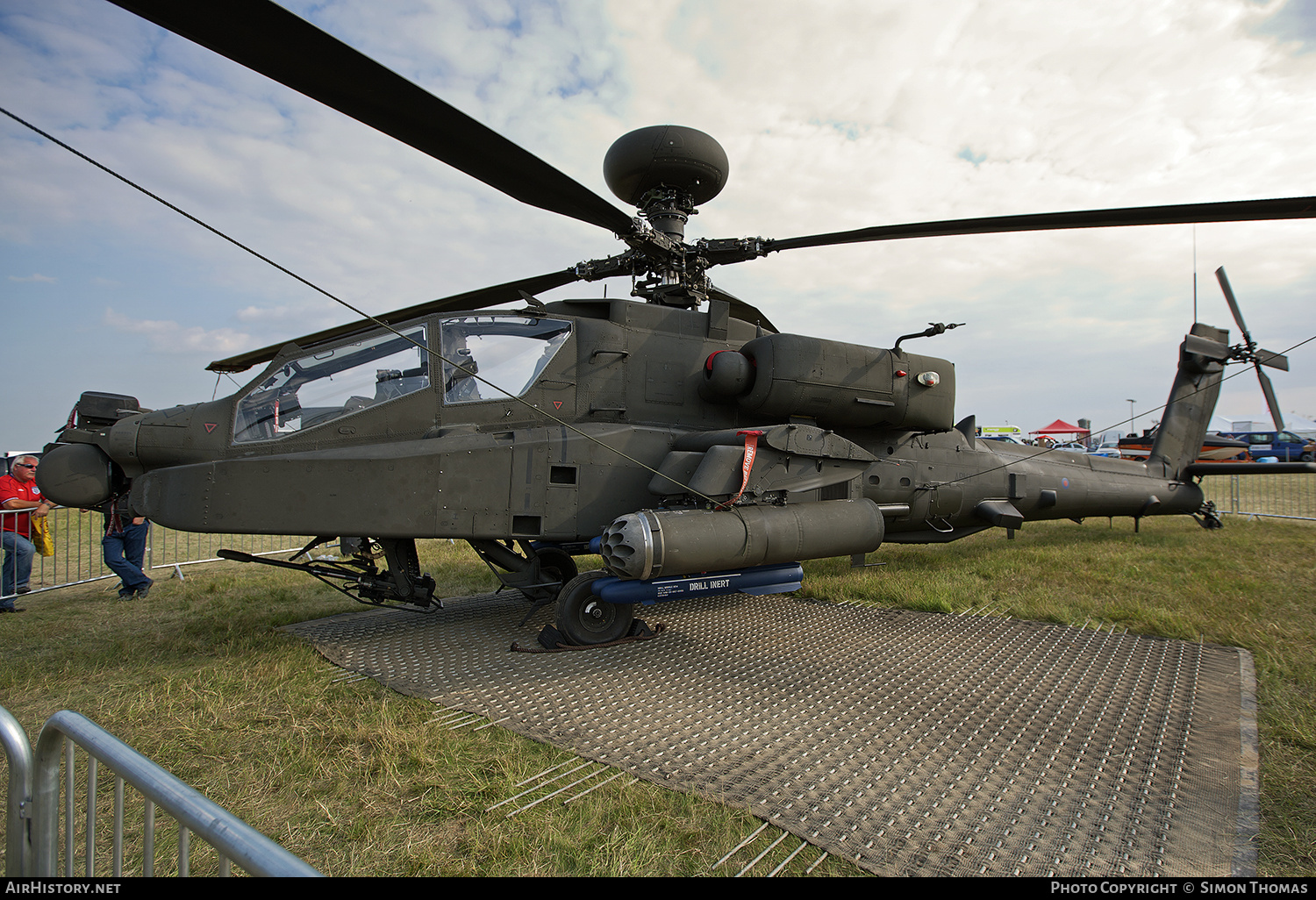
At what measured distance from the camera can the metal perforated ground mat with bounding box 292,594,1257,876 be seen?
2.51 metres

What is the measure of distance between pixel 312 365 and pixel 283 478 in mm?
1105

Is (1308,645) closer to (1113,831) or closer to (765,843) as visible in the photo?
(1113,831)

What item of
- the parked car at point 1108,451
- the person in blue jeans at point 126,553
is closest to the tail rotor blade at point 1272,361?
the parked car at point 1108,451

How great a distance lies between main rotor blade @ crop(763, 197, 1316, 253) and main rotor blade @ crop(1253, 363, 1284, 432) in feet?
11.5

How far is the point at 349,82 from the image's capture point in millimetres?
3227

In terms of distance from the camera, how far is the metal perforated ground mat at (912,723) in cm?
251

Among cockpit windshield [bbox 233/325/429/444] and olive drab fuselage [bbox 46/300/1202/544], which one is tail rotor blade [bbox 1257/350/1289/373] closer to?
Answer: olive drab fuselage [bbox 46/300/1202/544]

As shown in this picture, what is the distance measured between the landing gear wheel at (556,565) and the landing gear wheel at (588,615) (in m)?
1.12

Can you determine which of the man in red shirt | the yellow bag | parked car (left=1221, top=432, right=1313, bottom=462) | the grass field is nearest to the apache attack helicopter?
the grass field

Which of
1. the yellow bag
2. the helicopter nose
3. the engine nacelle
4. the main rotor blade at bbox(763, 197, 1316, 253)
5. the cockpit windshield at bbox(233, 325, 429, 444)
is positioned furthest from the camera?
the yellow bag

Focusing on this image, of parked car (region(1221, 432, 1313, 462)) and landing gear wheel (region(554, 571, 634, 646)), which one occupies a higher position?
parked car (region(1221, 432, 1313, 462))

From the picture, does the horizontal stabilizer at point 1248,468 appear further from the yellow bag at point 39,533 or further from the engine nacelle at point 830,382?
the yellow bag at point 39,533

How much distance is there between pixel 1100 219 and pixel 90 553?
11.6 m

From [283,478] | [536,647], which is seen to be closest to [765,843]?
[536,647]
